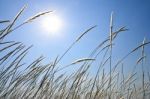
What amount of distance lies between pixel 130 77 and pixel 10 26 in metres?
2.06

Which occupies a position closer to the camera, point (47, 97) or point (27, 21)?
point (27, 21)

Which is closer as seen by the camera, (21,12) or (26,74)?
(21,12)

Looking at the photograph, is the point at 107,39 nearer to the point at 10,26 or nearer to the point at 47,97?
the point at 47,97

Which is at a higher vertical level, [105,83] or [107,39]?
[107,39]

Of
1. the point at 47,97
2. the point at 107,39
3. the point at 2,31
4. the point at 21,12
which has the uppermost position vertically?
the point at 107,39

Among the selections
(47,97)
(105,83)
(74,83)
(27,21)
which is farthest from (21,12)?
(105,83)

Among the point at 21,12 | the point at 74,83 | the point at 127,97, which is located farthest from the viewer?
the point at 127,97

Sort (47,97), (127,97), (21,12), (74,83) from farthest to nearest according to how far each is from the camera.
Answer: (127,97)
(47,97)
(74,83)
(21,12)

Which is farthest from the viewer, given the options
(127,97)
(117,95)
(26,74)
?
(117,95)

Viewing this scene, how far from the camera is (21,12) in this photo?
1.81 meters

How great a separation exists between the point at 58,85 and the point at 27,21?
5.50 feet

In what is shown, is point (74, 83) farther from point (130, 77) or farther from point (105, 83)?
point (130, 77)

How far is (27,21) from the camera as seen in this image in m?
1.84

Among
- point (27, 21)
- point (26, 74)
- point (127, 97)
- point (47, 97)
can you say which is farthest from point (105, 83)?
point (27, 21)
